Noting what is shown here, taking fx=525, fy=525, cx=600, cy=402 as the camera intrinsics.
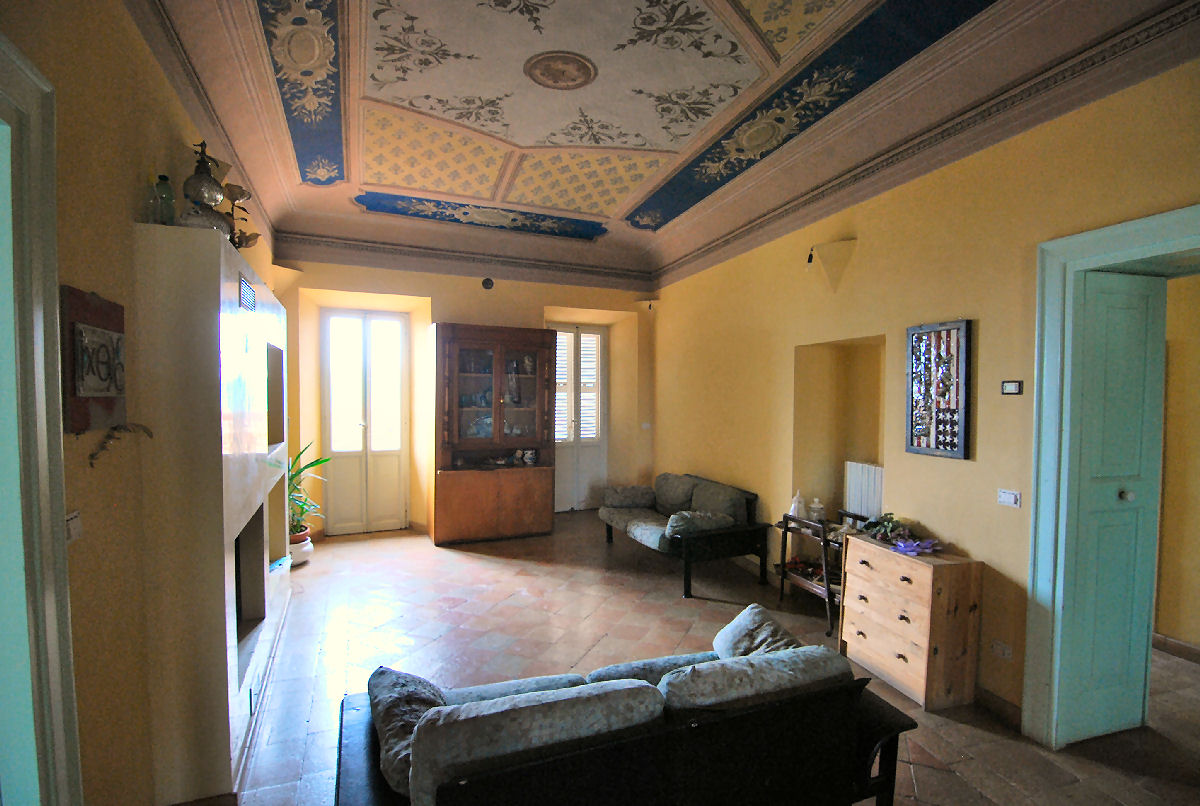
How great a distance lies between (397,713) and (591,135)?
3.68 meters

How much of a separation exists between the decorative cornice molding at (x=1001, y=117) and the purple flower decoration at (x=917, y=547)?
89.5 inches

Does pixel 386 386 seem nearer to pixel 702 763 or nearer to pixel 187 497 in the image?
pixel 187 497

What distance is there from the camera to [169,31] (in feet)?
7.54

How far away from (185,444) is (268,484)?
1.39 meters

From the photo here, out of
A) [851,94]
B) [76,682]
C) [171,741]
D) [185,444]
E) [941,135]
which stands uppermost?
[851,94]

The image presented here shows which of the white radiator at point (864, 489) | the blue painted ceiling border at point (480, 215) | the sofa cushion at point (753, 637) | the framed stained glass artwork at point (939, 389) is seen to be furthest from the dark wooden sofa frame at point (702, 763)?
the blue painted ceiling border at point (480, 215)

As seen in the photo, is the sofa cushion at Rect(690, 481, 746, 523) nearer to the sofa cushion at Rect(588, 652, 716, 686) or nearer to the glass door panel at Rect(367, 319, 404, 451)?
the sofa cushion at Rect(588, 652, 716, 686)

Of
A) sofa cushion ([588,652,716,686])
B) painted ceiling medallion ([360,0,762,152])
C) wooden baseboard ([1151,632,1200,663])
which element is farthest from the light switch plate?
wooden baseboard ([1151,632,1200,663])

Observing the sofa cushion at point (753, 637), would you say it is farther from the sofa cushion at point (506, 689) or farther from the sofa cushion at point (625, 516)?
the sofa cushion at point (625, 516)

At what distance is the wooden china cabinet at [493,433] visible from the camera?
579 centimetres

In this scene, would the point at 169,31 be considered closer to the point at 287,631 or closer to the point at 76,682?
the point at 76,682

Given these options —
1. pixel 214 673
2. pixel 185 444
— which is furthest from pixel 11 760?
pixel 185 444

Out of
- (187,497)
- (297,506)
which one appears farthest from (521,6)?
(297,506)

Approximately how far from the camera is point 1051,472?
102 inches
